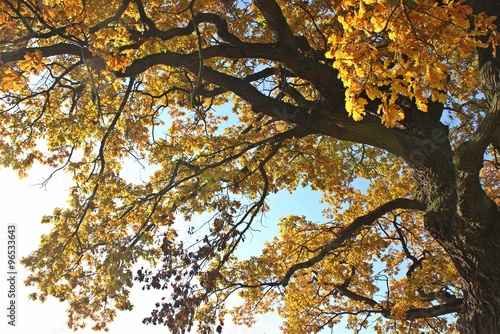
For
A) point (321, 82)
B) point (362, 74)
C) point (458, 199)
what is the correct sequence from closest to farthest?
point (362, 74) → point (458, 199) → point (321, 82)

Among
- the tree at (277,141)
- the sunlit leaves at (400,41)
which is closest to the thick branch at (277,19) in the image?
the tree at (277,141)

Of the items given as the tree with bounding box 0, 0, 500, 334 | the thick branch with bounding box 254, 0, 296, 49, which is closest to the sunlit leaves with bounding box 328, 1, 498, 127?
the tree with bounding box 0, 0, 500, 334

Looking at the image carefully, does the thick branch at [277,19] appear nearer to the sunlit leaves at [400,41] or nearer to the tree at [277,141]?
the tree at [277,141]

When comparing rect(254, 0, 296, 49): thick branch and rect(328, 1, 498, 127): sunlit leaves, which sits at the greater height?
rect(254, 0, 296, 49): thick branch

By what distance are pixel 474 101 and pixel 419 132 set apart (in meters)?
3.81

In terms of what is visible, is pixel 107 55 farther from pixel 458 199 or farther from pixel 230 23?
pixel 458 199

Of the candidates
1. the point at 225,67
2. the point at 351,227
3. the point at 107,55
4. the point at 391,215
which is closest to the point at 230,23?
the point at 225,67

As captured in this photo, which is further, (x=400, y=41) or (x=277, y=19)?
(x=277, y=19)

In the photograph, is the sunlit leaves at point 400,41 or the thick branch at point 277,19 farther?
the thick branch at point 277,19

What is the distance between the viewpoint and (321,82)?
5676 millimetres

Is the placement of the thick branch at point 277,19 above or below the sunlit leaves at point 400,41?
above

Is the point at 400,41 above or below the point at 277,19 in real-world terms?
below

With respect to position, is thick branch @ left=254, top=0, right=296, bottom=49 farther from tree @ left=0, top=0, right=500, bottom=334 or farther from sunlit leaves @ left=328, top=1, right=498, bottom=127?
sunlit leaves @ left=328, top=1, right=498, bottom=127

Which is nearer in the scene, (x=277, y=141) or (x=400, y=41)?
(x=400, y=41)
